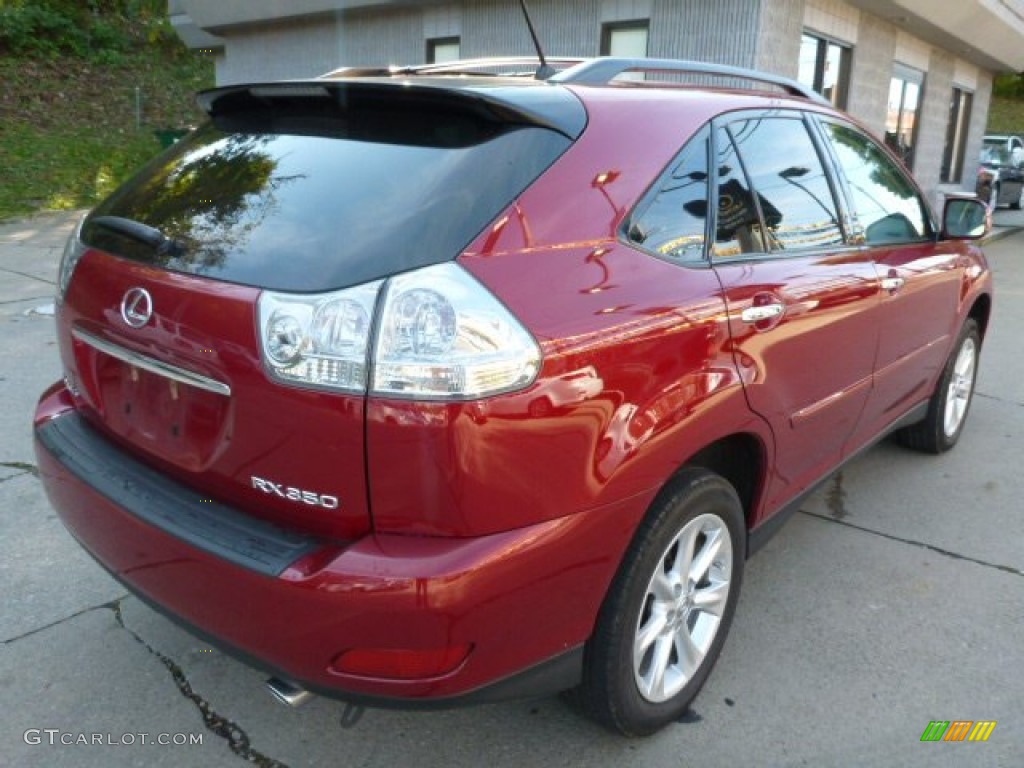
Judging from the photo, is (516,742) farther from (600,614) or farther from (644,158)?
(644,158)

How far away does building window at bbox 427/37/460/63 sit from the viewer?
491 inches

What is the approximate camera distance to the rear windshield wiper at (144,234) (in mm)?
2100

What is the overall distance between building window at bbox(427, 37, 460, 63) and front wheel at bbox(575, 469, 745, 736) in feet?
36.8

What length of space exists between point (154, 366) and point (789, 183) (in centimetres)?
→ 206

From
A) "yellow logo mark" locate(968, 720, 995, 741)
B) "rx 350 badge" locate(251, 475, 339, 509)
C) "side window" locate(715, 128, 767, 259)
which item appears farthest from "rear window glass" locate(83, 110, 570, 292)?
"yellow logo mark" locate(968, 720, 995, 741)

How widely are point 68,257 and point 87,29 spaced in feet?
76.9

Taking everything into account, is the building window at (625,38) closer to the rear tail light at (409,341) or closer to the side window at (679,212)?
the side window at (679,212)

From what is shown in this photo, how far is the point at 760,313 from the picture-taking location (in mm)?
2416

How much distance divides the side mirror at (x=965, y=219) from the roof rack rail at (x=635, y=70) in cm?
110

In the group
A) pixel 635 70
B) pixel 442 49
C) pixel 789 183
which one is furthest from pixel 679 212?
pixel 442 49

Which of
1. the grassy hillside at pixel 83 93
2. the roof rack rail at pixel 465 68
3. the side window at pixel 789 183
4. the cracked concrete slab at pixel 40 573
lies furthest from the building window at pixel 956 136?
the cracked concrete slab at pixel 40 573

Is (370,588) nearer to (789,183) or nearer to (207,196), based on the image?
(207,196)

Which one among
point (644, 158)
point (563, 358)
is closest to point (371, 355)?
point (563, 358)

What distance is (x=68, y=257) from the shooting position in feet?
8.14
